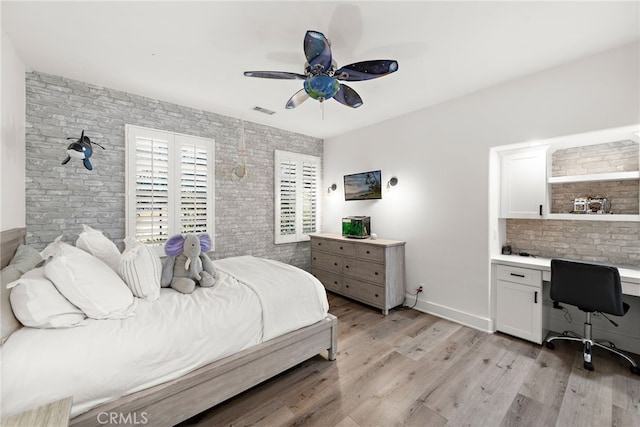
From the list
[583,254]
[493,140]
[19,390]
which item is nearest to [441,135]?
[493,140]

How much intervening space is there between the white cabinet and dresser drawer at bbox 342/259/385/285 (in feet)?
4.31

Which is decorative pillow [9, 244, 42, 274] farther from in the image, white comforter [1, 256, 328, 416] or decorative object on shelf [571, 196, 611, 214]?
decorative object on shelf [571, 196, 611, 214]

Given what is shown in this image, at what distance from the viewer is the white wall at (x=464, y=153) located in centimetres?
232

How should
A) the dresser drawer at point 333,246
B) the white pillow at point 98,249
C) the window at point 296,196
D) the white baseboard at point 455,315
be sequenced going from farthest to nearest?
1. the window at point 296,196
2. the dresser drawer at point 333,246
3. the white baseboard at point 455,315
4. the white pillow at point 98,249

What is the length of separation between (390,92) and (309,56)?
162 centimetres

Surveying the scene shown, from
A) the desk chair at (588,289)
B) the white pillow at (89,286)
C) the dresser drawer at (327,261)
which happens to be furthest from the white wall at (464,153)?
the white pillow at (89,286)

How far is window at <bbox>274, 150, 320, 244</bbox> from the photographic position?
4.41 meters

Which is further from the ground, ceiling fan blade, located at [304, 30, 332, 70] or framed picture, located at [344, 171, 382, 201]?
ceiling fan blade, located at [304, 30, 332, 70]

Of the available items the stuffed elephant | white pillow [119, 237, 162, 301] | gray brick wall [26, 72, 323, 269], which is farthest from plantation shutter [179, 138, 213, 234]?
white pillow [119, 237, 162, 301]

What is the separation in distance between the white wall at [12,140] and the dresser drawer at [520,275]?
458 centimetres

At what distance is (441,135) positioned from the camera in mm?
3352

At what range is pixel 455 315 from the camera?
3219 mm

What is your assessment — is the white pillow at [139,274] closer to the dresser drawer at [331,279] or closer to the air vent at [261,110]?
the air vent at [261,110]

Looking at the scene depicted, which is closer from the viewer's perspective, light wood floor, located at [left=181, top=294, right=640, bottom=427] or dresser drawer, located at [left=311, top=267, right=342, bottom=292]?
light wood floor, located at [left=181, top=294, right=640, bottom=427]
